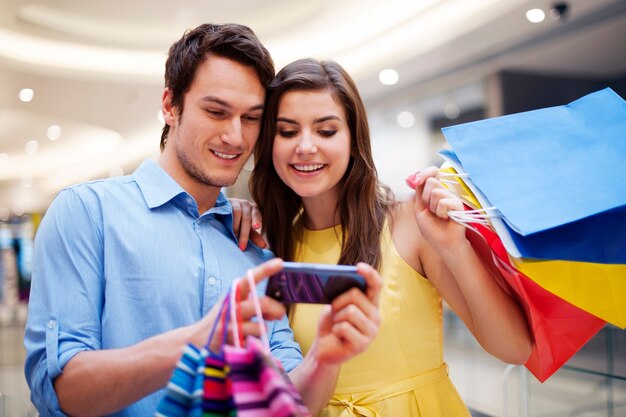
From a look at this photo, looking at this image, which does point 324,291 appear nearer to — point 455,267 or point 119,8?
point 455,267

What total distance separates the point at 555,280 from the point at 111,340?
1.02 metres

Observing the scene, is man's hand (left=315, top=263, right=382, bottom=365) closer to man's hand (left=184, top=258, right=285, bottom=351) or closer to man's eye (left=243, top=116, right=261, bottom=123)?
man's hand (left=184, top=258, right=285, bottom=351)

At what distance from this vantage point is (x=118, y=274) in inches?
55.3

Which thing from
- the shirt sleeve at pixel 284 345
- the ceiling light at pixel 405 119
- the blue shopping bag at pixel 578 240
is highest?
the ceiling light at pixel 405 119

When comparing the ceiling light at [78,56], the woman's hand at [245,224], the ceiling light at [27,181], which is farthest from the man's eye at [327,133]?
the ceiling light at [27,181]

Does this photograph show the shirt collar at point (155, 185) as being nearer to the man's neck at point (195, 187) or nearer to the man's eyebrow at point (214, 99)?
the man's neck at point (195, 187)

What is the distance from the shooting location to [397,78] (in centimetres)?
754

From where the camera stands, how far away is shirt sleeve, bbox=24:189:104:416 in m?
1.27

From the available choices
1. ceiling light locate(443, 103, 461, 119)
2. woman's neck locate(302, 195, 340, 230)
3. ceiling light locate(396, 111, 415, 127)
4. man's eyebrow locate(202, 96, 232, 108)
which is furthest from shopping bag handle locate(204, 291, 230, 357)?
ceiling light locate(396, 111, 415, 127)

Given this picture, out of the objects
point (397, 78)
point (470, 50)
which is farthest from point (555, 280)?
point (397, 78)

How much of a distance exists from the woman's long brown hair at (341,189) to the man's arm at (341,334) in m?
0.56

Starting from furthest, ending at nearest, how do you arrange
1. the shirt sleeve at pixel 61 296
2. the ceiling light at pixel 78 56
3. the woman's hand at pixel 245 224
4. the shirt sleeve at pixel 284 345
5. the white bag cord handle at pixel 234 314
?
the ceiling light at pixel 78 56 < the woman's hand at pixel 245 224 < the shirt sleeve at pixel 284 345 < the shirt sleeve at pixel 61 296 < the white bag cord handle at pixel 234 314

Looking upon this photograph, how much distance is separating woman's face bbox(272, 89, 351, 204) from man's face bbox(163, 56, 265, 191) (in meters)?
0.11

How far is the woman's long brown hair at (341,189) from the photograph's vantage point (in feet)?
5.81
